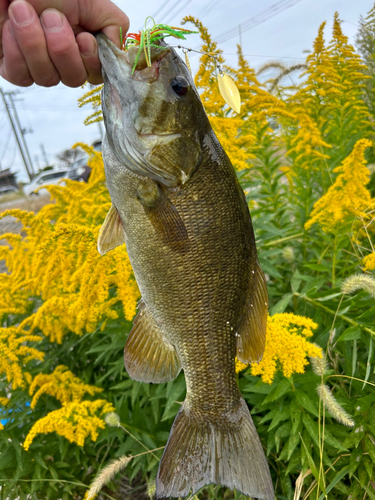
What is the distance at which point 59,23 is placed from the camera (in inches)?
39.8

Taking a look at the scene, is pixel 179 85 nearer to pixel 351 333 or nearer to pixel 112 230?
pixel 112 230

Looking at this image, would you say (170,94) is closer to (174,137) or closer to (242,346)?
(174,137)

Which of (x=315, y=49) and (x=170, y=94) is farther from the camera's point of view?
(x=315, y=49)

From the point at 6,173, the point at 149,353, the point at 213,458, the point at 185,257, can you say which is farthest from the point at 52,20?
the point at 6,173

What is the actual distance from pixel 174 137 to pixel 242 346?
2.55 feet

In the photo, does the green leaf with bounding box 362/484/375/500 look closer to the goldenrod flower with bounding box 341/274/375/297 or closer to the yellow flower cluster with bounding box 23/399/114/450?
the goldenrod flower with bounding box 341/274/375/297

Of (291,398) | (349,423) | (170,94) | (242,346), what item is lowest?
(291,398)

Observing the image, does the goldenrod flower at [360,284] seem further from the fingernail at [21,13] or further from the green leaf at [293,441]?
the fingernail at [21,13]

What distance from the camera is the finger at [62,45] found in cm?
101

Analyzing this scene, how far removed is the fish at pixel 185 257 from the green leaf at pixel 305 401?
0.44 meters

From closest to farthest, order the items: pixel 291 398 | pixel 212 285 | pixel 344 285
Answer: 1. pixel 212 285
2. pixel 344 285
3. pixel 291 398

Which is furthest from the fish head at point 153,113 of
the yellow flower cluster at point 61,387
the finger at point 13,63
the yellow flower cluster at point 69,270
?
the yellow flower cluster at point 61,387

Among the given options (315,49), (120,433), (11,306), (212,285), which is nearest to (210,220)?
(212,285)

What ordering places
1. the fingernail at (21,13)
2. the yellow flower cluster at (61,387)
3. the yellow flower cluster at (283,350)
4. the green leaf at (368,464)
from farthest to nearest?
1. the yellow flower cluster at (61,387)
2. the green leaf at (368,464)
3. the yellow flower cluster at (283,350)
4. the fingernail at (21,13)
